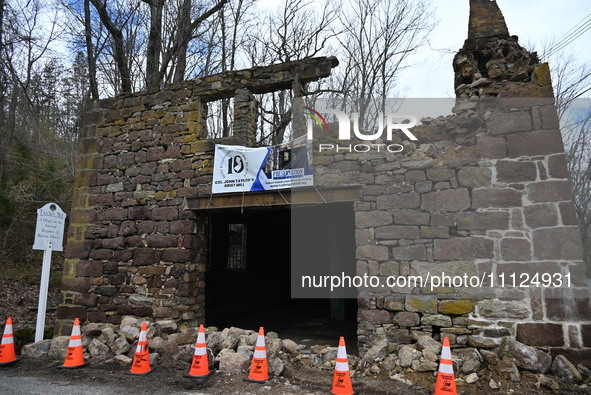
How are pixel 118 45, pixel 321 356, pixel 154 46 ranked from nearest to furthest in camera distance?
pixel 321 356
pixel 118 45
pixel 154 46

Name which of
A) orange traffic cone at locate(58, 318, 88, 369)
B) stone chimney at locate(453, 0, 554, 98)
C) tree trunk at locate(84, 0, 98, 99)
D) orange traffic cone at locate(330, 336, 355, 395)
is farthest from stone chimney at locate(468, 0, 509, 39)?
tree trunk at locate(84, 0, 98, 99)

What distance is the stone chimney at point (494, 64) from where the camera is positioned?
5160 millimetres

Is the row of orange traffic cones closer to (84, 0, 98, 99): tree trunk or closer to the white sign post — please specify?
the white sign post

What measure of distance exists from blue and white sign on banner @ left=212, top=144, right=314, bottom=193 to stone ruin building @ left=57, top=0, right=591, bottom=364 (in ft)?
0.56

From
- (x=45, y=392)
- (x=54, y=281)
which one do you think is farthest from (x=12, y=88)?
(x=45, y=392)

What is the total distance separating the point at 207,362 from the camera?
15.5ft

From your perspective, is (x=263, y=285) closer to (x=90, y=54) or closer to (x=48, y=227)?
(x=48, y=227)

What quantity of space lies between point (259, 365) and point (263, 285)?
780 cm

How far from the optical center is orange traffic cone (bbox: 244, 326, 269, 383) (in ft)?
14.6

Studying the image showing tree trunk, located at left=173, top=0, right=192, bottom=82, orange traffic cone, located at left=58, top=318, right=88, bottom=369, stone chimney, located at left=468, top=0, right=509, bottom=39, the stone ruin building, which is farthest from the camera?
tree trunk, located at left=173, top=0, right=192, bottom=82

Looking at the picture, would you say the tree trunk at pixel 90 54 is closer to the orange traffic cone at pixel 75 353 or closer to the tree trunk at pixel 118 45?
→ the tree trunk at pixel 118 45

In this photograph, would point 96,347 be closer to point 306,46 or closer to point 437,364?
point 437,364

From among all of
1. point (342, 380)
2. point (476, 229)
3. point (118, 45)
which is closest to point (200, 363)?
point (342, 380)

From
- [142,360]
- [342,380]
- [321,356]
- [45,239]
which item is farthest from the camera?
[45,239]
